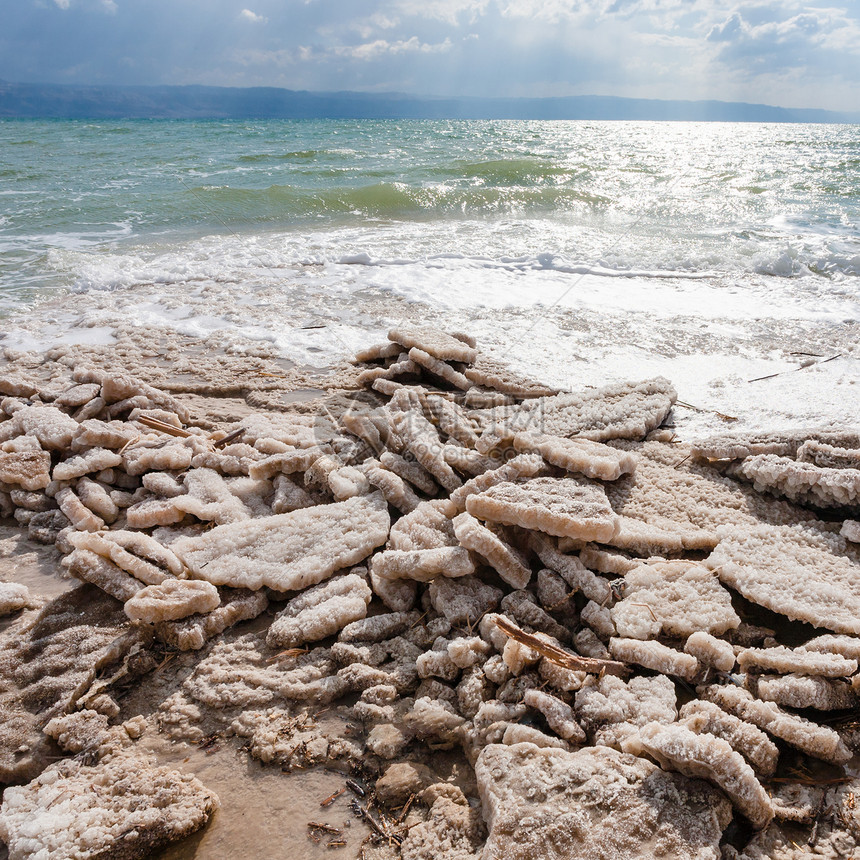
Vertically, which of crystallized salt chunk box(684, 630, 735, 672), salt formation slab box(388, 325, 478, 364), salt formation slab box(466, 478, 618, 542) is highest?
salt formation slab box(388, 325, 478, 364)

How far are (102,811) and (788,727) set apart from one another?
2.26m

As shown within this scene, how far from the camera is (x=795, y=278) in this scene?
8.52 m

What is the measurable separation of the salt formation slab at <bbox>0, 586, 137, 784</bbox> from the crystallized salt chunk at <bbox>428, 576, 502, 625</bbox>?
1.35 metres

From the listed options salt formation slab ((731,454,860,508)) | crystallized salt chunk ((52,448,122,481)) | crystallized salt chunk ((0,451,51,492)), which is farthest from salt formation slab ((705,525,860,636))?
crystallized salt chunk ((0,451,51,492))

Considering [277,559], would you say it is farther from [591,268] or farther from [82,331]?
[591,268]

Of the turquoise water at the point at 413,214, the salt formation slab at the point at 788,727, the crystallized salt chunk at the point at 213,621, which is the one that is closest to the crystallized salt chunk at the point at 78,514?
the crystallized salt chunk at the point at 213,621

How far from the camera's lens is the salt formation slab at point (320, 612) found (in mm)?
2607

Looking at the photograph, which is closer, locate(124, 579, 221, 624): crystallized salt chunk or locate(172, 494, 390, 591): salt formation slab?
locate(124, 579, 221, 624): crystallized salt chunk

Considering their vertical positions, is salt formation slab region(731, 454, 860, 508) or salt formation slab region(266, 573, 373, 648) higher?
salt formation slab region(731, 454, 860, 508)

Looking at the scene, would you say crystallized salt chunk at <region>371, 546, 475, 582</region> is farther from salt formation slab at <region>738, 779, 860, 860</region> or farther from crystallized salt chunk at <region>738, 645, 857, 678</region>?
salt formation slab at <region>738, 779, 860, 860</region>

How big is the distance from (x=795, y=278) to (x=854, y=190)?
10.2 m

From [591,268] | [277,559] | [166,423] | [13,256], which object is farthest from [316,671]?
[13,256]

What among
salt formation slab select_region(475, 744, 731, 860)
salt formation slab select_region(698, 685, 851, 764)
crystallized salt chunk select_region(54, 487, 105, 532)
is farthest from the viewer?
crystallized salt chunk select_region(54, 487, 105, 532)

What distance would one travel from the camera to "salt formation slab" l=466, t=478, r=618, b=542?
8.68 feet
